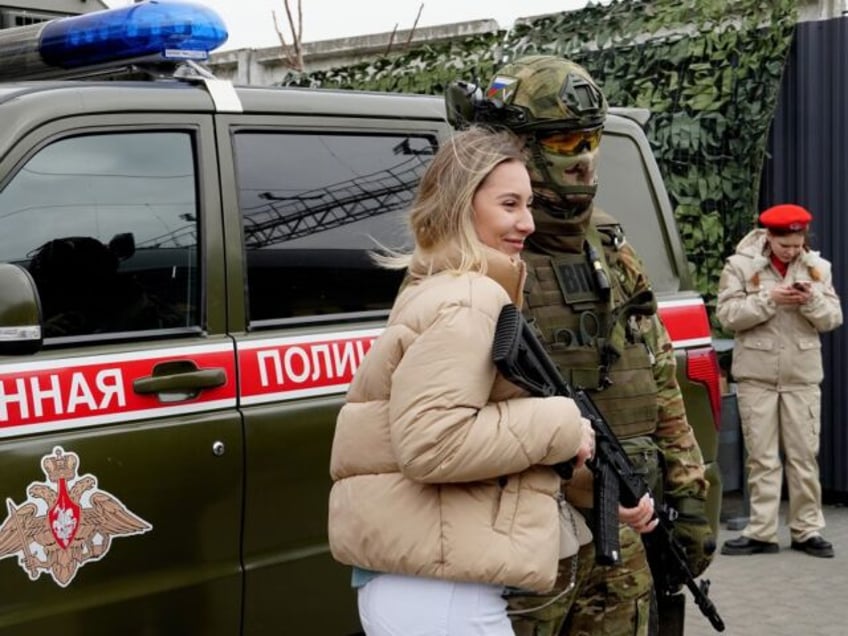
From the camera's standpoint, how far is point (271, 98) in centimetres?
394

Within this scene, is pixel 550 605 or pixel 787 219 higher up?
pixel 787 219

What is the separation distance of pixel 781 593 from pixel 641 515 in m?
3.63

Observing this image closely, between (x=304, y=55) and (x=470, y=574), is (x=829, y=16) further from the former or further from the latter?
(x=470, y=574)

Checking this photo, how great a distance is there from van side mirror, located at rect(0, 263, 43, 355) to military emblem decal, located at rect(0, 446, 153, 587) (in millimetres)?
315

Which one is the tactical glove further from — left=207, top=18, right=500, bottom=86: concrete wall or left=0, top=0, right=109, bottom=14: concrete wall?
left=207, top=18, right=500, bottom=86: concrete wall

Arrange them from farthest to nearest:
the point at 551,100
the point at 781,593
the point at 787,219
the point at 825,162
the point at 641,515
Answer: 1. the point at 825,162
2. the point at 787,219
3. the point at 781,593
4. the point at 551,100
5. the point at 641,515

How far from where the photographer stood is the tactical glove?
11.7 ft

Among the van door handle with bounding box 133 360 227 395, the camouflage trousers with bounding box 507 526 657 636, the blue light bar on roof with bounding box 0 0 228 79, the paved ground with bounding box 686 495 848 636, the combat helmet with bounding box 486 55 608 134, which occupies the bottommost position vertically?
the paved ground with bounding box 686 495 848 636

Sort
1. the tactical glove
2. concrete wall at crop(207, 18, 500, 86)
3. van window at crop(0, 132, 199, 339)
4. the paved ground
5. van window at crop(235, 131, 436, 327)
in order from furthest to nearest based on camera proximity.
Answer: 1. concrete wall at crop(207, 18, 500, 86)
2. the paved ground
3. van window at crop(235, 131, 436, 327)
4. the tactical glove
5. van window at crop(0, 132, 199, 339)

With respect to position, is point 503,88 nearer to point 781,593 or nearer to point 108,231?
point 108,231

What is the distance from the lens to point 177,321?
3.61 m

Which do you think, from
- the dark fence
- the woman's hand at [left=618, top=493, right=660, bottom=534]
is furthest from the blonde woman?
the dark fence

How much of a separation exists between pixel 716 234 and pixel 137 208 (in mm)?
5292

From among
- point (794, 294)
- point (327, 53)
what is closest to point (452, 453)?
point (794, 294)
